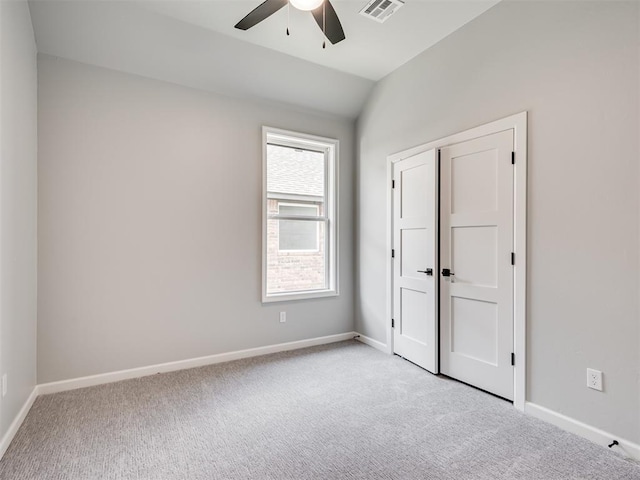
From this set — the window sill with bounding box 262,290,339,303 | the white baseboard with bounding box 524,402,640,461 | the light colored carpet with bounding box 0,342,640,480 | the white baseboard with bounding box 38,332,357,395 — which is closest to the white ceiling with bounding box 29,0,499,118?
the window sill with bounding box 262,290,339,303

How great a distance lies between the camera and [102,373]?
296cm

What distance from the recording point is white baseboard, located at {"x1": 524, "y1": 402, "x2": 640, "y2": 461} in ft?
6.37

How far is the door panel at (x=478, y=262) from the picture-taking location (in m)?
2.61

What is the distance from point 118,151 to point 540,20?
3.51m

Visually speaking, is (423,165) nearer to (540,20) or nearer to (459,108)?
(459,108)

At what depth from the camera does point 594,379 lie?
6.91ft

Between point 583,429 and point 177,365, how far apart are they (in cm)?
326

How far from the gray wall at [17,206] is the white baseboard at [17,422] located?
0.16ft

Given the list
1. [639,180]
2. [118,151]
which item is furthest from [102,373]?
[639,180]

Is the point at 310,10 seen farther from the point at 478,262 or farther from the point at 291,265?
the point at 291,265

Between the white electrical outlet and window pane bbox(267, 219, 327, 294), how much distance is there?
267cm

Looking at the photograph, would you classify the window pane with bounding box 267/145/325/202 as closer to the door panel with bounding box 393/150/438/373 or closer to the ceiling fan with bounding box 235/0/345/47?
the door panel with bounding box 393/150/438/373

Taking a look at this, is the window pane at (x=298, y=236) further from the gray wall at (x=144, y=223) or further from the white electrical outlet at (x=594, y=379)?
the white electrical outlet at (x=594, y=379)

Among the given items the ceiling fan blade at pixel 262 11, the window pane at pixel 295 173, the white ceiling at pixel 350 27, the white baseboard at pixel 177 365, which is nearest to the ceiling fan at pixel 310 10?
the ceiling fan blade at pixel 262 11
